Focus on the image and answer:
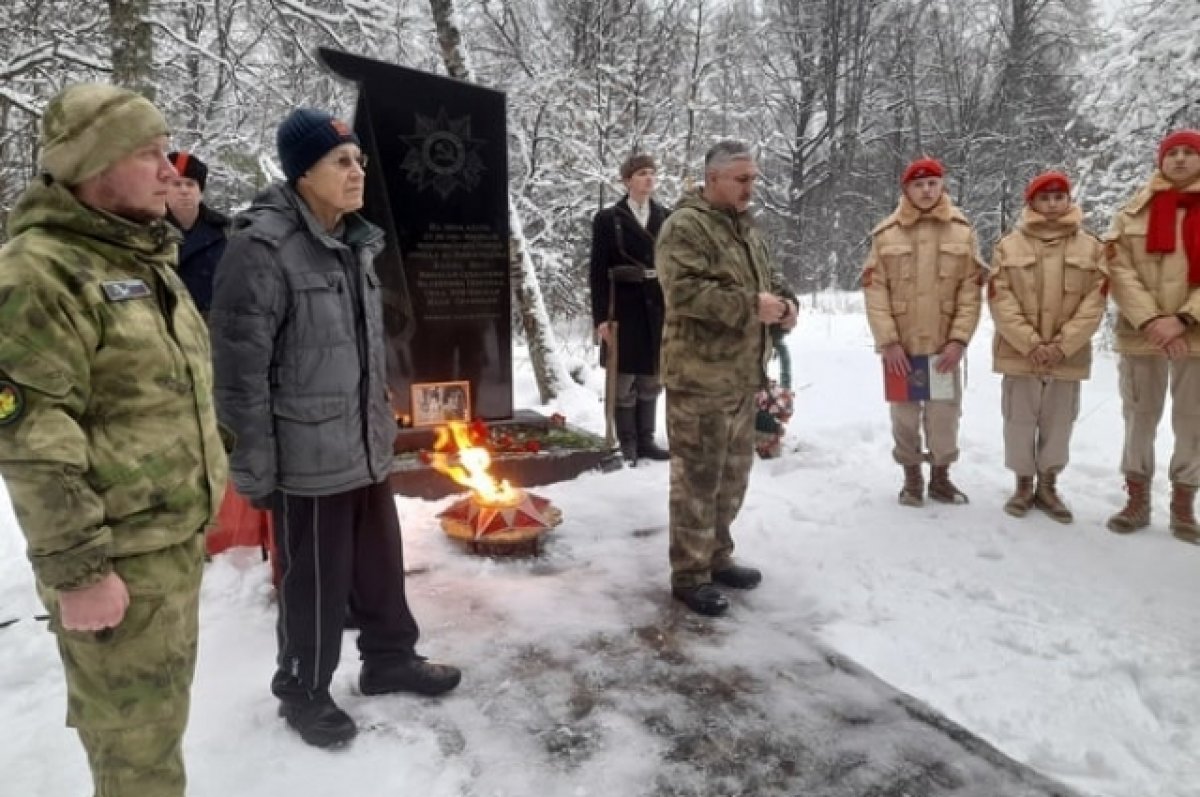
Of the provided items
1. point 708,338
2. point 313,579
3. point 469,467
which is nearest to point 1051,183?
point 708,338

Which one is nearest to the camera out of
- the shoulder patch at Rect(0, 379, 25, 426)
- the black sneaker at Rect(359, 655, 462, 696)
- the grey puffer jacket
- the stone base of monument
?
the shoulder patch at Rect(0, 379, 25, 426)

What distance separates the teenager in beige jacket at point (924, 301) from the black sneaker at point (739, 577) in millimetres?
1630

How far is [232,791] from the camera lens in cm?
259

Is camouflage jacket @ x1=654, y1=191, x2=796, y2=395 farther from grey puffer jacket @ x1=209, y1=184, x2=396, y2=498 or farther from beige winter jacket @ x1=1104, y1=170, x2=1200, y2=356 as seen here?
beige winter jacket @ x1=1104, y1=170, x2=1200, y2=356

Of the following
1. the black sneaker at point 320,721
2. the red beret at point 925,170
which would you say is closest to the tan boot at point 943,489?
the red beret at point 925,170

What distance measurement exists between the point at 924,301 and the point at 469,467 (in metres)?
2.98

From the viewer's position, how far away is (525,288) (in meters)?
9.02

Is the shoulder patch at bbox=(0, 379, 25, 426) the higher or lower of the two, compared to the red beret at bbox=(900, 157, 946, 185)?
lower

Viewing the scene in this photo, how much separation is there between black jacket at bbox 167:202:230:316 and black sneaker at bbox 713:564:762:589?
2.94m

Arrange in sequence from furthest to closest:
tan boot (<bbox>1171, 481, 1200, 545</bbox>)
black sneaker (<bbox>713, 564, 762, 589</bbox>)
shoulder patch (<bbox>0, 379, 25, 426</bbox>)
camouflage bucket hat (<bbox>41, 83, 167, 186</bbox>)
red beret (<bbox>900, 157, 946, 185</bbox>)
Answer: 1. red beret (<bbox>900, 157, 946, 185</bbox>)
2. tan boot (<bbox>1171, 481, 1200, 545</bbox>)
3. black sneaker (<bbox>713, 564, 762, 589</bbox>)
4. camouflage bucket hat (<bbox>41, 83, 167, 186</bbox>)
5. shoulder patch (<bbox>0, 379, 25, 426</bbox>)

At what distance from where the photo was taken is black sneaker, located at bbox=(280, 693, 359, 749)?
9.25 ft

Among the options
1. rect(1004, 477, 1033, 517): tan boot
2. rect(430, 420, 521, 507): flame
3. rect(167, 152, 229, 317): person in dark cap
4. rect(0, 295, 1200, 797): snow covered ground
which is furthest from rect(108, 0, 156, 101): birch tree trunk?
rect(1004, 477, 1033, 517): tan boot

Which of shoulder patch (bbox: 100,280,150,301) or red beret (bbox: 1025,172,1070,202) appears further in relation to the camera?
red beret (bbox: 1025,172,1070,202)

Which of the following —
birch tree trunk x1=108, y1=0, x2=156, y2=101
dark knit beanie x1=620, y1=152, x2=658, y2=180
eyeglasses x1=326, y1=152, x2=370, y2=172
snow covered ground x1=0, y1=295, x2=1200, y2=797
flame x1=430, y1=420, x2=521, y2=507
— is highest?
birch tree trunk x1=108, y1=0, x2=156, y2=101
